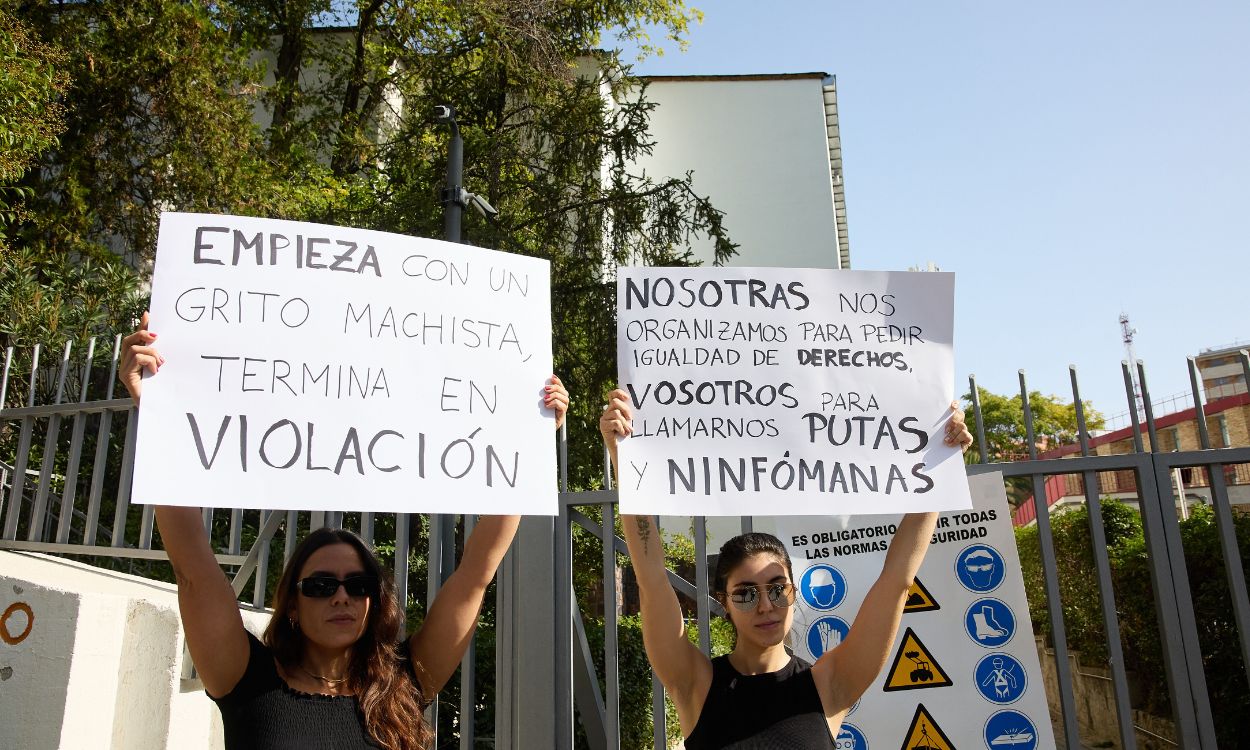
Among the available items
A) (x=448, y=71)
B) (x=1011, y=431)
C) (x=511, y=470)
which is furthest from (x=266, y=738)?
(x=1011, y=431)

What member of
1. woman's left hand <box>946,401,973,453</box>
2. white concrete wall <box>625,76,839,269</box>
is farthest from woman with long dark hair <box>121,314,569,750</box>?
white concrete wall <box>625,76,839,269</box>

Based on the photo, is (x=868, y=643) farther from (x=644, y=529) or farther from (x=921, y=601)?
(x=921, y=601)

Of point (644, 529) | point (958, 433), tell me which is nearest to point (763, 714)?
point (644, 529)

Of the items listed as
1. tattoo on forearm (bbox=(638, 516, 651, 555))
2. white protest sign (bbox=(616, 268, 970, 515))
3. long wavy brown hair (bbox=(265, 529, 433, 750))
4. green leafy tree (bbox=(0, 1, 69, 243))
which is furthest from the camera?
green leafy tree (bbox=(0, 1, 69, 243))

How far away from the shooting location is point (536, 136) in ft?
43.7

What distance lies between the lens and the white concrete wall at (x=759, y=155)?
79.8 ft

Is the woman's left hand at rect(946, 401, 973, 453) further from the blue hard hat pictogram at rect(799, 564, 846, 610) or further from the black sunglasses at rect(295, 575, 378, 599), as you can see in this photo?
the black sunglasses at rect(295, 575, 378, 599)

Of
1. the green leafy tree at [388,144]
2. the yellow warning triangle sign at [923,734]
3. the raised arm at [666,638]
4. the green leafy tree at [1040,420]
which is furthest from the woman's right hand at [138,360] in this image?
the green leafy tree at [1040,420]

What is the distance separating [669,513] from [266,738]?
1.21 metres

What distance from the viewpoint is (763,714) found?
243cm

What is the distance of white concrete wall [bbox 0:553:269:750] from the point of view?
9.89 ft

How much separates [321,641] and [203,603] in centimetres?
31

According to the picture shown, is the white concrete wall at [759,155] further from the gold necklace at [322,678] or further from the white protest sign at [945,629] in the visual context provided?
the gold necklace at [322,678]

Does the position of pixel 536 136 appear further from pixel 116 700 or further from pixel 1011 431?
pixel 1011 431
